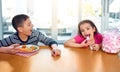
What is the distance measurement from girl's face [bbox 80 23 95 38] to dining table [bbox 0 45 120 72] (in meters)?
0.24

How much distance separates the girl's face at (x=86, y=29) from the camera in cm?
185

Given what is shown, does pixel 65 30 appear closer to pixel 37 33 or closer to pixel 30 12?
pixel 30 12

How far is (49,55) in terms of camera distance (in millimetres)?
1531

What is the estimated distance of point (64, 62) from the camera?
4.51 ft

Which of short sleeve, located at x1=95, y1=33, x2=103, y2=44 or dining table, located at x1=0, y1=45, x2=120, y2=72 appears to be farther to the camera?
short sleeve, located at x1=95, y1=33, x2=103, y2=44

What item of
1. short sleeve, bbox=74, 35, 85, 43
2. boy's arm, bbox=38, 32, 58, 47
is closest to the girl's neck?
boy's arm, bbox=38, 32, 58, 47

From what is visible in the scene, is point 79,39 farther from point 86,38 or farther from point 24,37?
point 24,37

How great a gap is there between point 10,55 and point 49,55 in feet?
0.92

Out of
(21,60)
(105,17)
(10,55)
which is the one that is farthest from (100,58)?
(105,17)

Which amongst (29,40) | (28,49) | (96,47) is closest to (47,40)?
(29,40)

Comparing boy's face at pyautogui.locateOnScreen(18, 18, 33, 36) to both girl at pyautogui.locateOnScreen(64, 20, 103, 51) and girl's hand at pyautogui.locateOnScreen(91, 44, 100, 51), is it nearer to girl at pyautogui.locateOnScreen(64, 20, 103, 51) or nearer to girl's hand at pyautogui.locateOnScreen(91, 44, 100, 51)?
girl at pyautogui.locateOnScreen(64, 20, 103, 51)

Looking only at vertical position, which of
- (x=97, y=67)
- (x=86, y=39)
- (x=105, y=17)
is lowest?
(x=97, y=67)

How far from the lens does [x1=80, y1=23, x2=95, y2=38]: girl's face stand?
185 cm

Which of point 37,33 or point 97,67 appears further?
point 37,33
